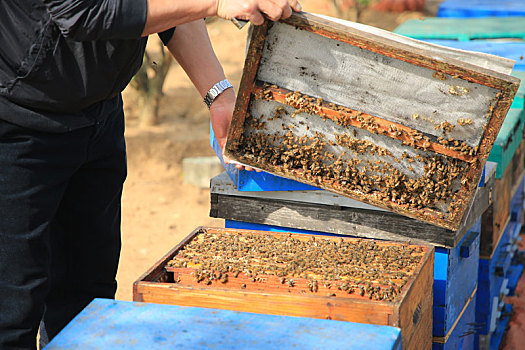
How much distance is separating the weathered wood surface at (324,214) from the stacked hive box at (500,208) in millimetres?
496

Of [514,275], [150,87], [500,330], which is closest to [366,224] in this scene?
[500,330]

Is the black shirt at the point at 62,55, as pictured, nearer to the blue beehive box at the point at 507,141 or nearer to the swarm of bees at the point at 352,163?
the swarm of bees at the point at 352,163

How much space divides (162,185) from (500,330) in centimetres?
291

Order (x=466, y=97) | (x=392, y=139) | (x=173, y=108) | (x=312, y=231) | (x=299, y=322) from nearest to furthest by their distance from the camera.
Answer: (x=299, y=322)
(x=466, y=97)
(x=392, y=139)
(x=312, y=231)
(x=173, y=108)

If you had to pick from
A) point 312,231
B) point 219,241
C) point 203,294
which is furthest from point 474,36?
point 203,294

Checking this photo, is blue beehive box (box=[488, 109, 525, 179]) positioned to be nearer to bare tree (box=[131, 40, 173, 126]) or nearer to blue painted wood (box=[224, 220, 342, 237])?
blue painted wood (box=[224, 220, 342, 237])

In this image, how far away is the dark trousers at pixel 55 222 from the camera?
62.8 inches

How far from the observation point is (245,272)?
1.73 metres

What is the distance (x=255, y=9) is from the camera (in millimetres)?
1557

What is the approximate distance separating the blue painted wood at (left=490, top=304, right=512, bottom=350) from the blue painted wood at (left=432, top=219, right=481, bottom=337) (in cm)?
81

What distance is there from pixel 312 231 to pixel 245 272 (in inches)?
17.5

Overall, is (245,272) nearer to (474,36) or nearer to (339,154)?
(339,154)

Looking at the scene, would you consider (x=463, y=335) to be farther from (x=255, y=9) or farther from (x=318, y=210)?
(x=255, y=9)

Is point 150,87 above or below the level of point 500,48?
above
